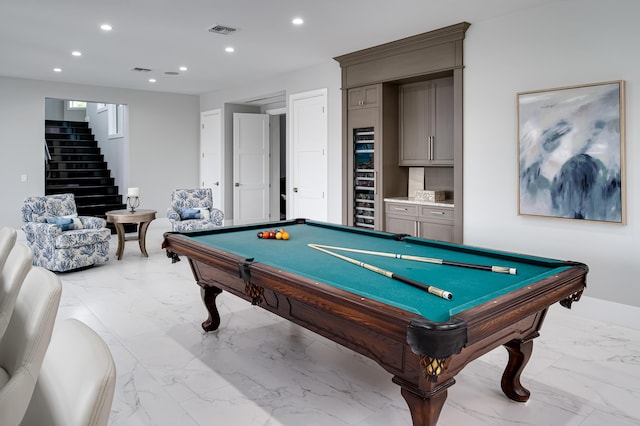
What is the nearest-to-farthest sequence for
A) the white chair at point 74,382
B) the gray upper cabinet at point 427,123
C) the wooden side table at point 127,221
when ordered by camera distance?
the white chair at point 74,382 < the gray upper cabinet at point 427,123 < the wooden side table at point 127,221

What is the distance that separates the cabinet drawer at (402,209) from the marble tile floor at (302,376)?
6.08ft

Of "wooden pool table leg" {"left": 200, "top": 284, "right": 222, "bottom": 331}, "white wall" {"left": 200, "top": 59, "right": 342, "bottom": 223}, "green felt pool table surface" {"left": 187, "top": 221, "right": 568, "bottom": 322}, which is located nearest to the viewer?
"green felt pool table surface" {"left": 187, "top": 221, "right": 568, "bottom": 322}

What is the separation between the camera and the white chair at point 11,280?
1.07 m

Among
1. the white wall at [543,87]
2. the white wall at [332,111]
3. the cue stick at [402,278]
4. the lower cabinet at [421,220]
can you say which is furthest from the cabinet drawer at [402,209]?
the cue stick at [402,278]

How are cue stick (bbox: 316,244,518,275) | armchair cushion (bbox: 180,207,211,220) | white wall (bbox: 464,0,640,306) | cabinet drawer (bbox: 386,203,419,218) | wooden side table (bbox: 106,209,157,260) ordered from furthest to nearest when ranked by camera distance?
1. armchair cushion (bbox: 180,207,211,220)
2. wooden side table (bbox: 106,209,157,260)
3. cabinet drawer (bbox: 386,203,419,218)
4. white wall (bbox: 464,0,640,306)
5. cue stick (bbox: 316,244,518,275)

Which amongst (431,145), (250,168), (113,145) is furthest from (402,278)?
(113,145)

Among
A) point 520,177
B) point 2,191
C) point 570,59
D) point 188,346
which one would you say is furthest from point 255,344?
point 2,191

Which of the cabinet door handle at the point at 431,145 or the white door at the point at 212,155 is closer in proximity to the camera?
the cabinet door handle at the point at 431,145

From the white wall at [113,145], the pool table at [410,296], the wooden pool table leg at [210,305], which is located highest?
the white wall at [113,145]

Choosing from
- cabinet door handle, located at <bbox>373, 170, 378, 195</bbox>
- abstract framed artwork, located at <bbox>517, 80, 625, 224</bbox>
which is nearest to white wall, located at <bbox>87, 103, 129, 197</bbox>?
cabinet door handle, located at <bbox>373, 170, 378, 195</bbox>

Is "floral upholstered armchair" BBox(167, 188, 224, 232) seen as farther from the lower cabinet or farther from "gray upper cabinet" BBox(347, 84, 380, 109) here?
the lower cabinet

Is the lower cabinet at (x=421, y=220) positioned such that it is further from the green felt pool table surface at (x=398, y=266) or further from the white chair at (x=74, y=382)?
the white chair at (x=74, y=382)

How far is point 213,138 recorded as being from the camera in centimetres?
923

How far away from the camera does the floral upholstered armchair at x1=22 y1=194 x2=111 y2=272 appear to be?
541 cm
